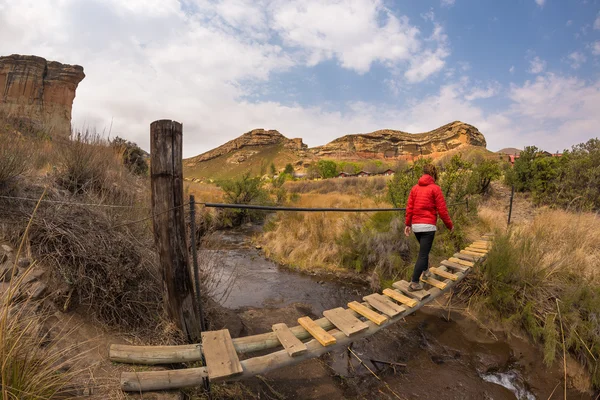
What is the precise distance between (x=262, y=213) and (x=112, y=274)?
1161 centimetres

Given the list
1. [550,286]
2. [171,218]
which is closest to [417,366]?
[550,286]

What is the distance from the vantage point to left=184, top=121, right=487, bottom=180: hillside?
8431 centimetres

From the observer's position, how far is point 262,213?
47.4ft

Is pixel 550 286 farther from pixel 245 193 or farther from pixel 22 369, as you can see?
pixel 245 193

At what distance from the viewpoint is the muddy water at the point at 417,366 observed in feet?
10.1

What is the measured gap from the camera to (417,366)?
3.53 metres

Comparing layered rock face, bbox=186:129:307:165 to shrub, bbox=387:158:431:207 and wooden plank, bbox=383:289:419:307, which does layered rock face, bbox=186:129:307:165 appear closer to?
shrub, bbox=387:158:431:207

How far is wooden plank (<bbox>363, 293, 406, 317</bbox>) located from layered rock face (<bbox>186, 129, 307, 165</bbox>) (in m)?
97.4

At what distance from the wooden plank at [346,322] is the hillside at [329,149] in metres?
75.2

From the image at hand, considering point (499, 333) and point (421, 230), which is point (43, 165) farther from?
point (499, 333)

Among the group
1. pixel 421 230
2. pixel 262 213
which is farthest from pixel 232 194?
pixel 421 230

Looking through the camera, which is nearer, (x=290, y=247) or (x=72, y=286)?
(x=72, y=286)

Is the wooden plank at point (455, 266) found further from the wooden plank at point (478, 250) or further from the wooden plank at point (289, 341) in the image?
the wooden plank at point (289, 341)

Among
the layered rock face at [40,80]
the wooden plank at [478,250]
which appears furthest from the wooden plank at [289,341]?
the layered rock face at [40,80]
